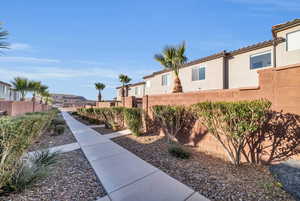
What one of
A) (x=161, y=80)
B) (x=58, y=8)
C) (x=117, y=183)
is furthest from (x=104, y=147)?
(x=161, y=80)

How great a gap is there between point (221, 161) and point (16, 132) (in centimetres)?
577

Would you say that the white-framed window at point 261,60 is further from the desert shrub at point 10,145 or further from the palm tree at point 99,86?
the palm tree at point 99,86

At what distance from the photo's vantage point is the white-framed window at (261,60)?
11.3 meters

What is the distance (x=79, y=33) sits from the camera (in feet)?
31.9

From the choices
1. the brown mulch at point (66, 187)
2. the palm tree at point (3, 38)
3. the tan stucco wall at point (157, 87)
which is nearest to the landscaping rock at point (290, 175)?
the brown mulch at point (66, 187)

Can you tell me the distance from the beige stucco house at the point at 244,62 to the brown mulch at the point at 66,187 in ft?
43.1

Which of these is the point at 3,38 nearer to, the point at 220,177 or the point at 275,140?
the point at 220,177

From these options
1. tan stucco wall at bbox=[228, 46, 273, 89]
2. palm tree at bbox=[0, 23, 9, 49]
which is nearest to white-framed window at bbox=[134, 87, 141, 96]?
tan stucco wall at bbox=[228, 46, 273, 89]

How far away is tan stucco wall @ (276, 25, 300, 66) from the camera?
30.7ft

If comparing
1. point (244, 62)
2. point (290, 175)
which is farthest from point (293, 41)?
point (290, 175)

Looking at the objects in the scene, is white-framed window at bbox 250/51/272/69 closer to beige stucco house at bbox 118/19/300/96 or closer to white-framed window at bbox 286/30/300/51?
beige stucco house at bbox 118/19/300/96

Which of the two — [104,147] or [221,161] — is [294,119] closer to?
[221,161]

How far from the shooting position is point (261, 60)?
1178 centimetres

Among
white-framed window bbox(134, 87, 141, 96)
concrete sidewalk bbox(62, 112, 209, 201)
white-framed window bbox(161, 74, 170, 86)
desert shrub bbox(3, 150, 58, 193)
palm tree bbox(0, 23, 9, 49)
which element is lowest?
concrete sidewalk bbox(62, 112, 209, 201)
